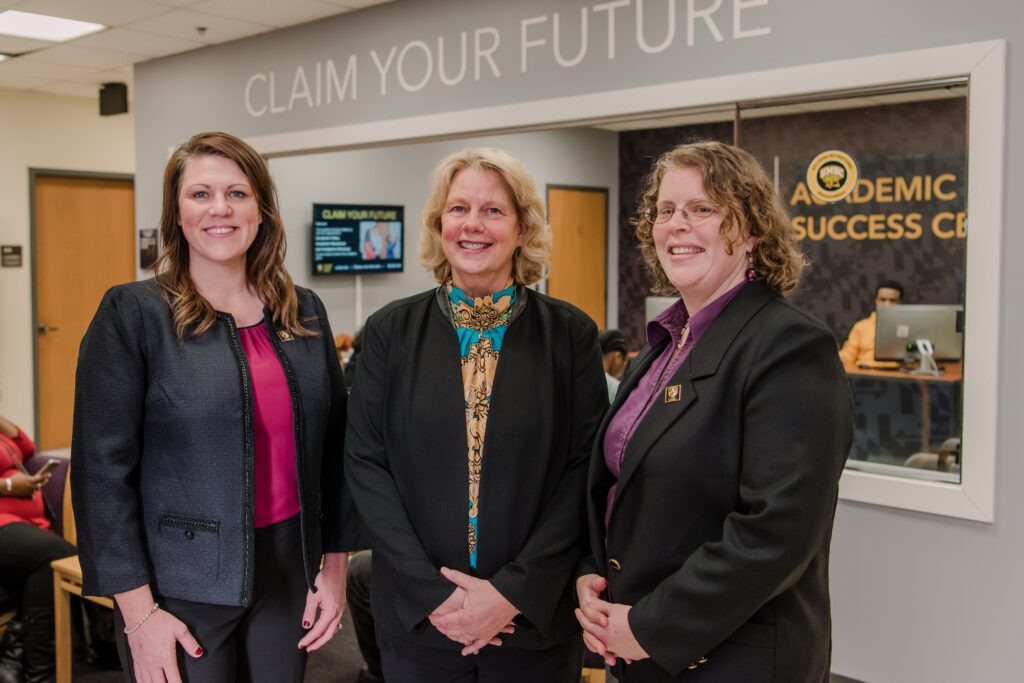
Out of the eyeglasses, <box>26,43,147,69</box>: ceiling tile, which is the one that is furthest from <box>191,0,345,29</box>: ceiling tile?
the eyeglasses

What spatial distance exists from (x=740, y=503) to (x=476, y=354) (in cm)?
65

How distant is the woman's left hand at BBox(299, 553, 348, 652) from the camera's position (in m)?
1.98

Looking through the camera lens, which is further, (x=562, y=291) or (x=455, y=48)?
(x=562, y=291)

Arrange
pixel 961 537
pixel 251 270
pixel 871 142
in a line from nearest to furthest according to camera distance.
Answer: pixel 251 270
pixel 961 537
pixel 871 142

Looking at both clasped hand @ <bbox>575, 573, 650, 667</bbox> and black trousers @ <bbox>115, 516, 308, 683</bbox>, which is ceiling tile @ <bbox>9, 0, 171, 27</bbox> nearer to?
black trousers @ <bbox>115, 516, 308, 683</bbox>

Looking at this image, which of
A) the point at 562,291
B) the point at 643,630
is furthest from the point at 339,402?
the point at 562,291

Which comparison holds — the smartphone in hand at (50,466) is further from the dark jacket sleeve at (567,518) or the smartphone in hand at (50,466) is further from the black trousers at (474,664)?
the dark jacket sleeve at (567,518)

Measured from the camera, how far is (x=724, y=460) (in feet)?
4.94

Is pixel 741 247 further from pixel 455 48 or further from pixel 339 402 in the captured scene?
pixel 455 48

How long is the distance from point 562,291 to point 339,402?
23.8ft

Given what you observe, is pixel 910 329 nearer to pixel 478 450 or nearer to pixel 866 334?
pixel 866 334

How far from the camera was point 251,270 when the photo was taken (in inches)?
78.7

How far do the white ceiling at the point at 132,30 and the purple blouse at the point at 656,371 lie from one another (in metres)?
3.58

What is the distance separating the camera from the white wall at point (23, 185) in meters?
7.52
